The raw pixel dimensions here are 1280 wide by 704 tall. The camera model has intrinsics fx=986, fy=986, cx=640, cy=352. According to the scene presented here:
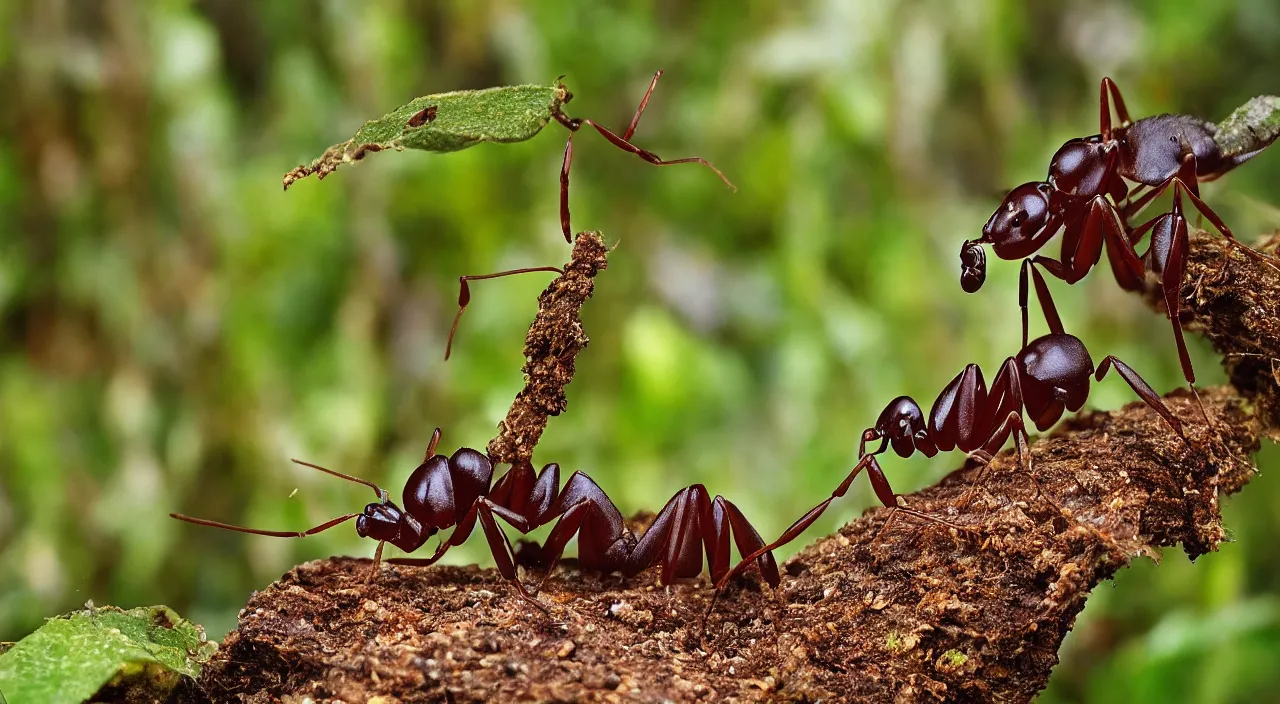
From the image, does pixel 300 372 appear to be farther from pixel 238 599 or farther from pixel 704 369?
pixel 704 369

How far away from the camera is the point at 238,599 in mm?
3379

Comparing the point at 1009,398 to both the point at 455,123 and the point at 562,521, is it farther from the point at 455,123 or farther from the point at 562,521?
the point at 455,123

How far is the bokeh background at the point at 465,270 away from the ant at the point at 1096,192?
1487 millimetres

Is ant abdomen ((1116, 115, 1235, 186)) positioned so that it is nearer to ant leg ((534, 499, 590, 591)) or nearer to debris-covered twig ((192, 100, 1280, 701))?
debris-covered twig ((192, 100, 1280, 701))

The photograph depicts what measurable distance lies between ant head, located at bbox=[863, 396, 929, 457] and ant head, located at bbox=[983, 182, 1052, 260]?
0.32 m

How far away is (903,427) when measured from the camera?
1687 mm

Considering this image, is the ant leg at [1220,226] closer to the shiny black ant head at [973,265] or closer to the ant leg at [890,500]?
the shiny black ant head at [973,265]

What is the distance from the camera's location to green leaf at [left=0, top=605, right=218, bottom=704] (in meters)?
1.13

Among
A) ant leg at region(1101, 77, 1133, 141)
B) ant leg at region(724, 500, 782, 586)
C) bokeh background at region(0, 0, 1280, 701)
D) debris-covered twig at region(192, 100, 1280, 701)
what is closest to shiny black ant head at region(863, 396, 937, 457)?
debris-covered twig at region(192, 100, 1280, 701)

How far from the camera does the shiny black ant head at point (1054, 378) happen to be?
5.11 ft

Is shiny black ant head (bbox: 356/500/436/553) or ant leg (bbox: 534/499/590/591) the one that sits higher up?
shiny black ant head (bbox: 356/500/436/553)

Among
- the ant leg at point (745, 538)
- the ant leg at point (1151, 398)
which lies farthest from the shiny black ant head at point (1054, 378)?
the ant leg at point (745, 538)

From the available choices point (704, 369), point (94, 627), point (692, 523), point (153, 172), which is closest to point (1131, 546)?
point (692, 523)

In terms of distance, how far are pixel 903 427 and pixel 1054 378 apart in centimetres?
26
